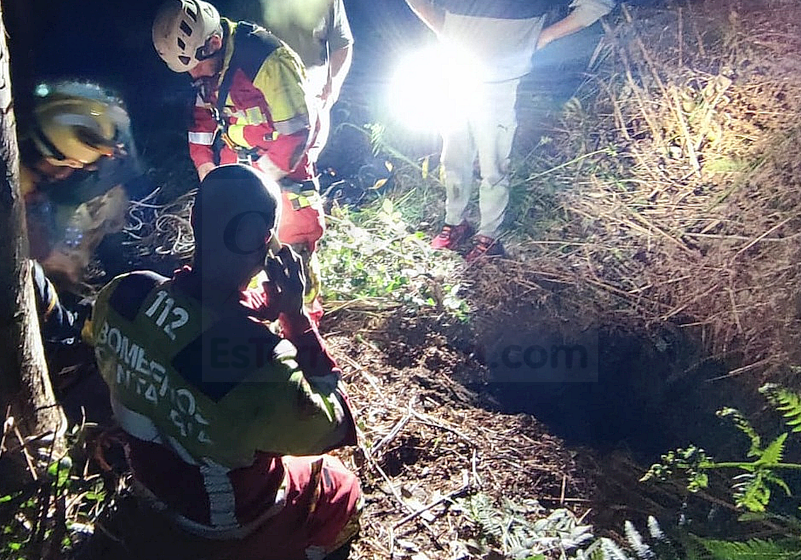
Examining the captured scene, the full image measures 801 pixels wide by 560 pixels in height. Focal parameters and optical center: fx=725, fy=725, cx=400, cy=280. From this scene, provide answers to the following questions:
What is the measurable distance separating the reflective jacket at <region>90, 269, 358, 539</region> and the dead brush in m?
1.21

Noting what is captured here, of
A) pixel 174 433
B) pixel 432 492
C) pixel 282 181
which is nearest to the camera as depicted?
pixel 174 433

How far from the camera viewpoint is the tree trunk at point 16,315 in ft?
4.31

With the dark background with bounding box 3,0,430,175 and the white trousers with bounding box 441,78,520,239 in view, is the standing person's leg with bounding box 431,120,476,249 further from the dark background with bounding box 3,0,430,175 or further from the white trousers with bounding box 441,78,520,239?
the dark background with bounding box 3,0,430,175

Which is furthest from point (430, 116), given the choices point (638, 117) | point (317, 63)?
point (638, 117)

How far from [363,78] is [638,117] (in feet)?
3.24

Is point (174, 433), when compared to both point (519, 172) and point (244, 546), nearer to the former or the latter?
point (244, 546)

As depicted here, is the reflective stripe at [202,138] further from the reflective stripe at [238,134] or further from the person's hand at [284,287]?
the person's hand at [284,287]

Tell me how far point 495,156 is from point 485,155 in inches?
1.3

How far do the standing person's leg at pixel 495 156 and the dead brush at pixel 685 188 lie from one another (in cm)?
11

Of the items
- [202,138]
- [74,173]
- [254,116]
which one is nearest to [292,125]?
[254,116]

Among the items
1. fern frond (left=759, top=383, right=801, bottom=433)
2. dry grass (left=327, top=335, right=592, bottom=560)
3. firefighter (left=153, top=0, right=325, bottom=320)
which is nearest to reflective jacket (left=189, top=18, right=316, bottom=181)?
firefighter (left=153, top=0, right=325, bottom=320)

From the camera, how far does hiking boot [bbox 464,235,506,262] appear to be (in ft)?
8.24

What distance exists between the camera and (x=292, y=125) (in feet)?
6.16

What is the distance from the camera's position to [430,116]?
2.56m
